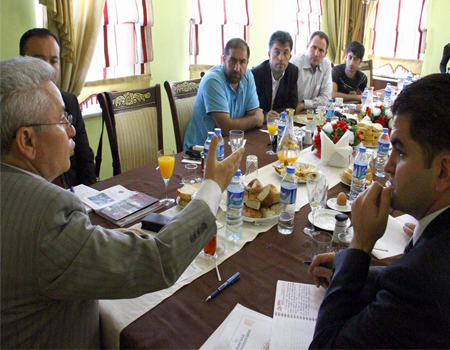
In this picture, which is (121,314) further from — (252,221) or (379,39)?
(379,39)

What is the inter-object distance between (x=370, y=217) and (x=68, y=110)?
1867mm

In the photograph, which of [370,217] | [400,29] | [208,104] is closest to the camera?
[370,217]

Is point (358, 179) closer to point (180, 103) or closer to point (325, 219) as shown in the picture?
point (325, 219)

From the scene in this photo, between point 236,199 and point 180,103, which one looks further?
point 180,103

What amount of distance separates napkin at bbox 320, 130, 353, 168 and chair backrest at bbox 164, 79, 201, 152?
3.91 ft

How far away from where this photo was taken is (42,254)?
75 centimetres

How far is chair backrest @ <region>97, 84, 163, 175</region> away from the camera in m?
2.30

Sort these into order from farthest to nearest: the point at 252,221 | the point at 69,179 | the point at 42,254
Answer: the point at 69,179 → the point at 252,221 → the point at 42,254

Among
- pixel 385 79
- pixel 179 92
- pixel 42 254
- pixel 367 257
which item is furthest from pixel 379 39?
pixel 42 254

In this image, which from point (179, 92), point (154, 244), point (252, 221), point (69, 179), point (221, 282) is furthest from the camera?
point (179, 92)

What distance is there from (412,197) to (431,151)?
128 millimetres

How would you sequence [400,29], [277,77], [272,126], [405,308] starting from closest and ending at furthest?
[405,308] → [272,126] → [277,77] → [400,29]

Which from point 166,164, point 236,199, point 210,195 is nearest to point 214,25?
point 166,164

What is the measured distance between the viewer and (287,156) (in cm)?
195
